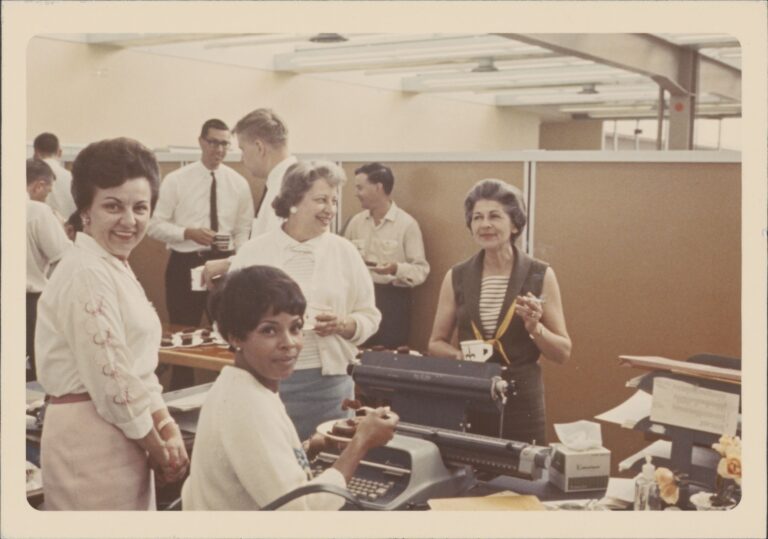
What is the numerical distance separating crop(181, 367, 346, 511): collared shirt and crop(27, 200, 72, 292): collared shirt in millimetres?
431

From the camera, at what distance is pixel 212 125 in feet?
6.51

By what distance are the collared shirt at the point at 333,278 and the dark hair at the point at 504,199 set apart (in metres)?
0.30

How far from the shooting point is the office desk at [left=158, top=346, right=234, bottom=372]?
189cm

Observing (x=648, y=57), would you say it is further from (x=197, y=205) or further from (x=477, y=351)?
(x=197, y=205)

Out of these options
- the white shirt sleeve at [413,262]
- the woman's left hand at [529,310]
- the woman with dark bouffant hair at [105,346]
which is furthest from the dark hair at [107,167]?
the woman's left hand at [529,310]

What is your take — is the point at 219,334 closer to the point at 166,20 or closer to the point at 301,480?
the point at 301,480

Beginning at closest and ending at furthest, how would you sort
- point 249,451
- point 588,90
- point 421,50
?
point 249,451
point 421,50
point 588,90

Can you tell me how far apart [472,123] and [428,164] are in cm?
244

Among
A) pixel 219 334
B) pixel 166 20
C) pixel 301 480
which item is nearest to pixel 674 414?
pixel 301 480

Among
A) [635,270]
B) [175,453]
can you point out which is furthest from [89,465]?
[635,270]

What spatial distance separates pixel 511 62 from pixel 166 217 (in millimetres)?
4445

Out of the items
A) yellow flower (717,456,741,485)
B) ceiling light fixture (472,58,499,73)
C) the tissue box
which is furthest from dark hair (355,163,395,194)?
ceiling light fixture (472,58,499,73)

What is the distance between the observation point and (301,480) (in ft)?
5.61

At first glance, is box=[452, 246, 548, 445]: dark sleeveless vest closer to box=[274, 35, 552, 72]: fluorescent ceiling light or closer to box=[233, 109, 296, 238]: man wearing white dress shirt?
box=[233, 109, 296, 238]: man wearing white dress shirt
